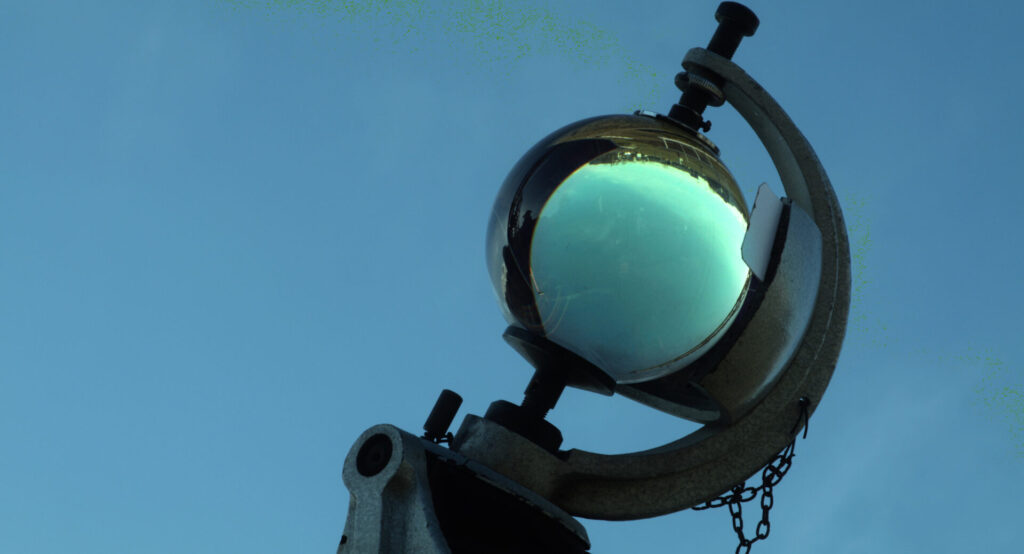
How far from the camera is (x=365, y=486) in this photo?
2.20 meters

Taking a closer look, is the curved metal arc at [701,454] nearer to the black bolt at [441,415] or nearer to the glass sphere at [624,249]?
the black bolt at [441,415]

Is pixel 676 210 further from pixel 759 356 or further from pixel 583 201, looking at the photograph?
pixel 759 356

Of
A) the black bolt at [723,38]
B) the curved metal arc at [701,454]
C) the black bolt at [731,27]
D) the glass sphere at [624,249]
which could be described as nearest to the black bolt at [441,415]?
the curved metal arc at [701,454]

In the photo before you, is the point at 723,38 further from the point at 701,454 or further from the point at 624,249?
the point at 701,454

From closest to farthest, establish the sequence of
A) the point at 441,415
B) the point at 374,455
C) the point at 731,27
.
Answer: the point at 374,455
the point at 441,415
the point at 731,27

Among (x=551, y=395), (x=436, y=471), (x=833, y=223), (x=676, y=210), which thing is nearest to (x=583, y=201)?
(x=676, y=210)

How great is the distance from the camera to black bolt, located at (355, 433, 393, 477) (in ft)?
7.24

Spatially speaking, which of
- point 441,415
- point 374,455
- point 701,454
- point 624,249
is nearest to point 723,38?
point 624,249

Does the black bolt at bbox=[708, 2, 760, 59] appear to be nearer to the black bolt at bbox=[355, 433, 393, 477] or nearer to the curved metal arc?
the curved metal arc

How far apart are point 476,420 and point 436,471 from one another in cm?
26

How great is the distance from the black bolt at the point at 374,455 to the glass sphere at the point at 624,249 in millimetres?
415

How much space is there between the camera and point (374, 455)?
223cm

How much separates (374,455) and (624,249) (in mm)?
569

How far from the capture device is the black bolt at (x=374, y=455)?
86.9 inches
